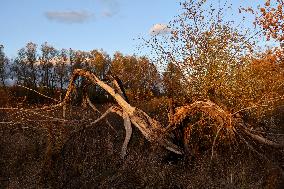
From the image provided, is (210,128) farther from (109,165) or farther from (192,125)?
(109,165)

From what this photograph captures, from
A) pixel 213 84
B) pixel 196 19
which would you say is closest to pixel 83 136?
pixel 213 84

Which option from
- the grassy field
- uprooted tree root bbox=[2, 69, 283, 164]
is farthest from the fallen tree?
the grassy field

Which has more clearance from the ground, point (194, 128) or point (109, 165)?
point (194, 128)

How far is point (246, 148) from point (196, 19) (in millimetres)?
6026

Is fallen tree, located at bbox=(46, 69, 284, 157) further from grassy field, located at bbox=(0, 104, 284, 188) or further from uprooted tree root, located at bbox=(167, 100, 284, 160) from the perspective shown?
grassy field, located at bbox=(0, 104, 284, 188)

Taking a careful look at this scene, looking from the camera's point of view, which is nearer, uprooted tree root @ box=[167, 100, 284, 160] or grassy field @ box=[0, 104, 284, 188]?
grassy field @ box=[0, 104, 284, 188]

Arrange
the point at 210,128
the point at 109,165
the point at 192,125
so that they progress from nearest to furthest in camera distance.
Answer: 1. the point at 109,165
2. the point at 192,125
3. the point at 210,128

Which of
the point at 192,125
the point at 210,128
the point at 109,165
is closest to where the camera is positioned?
the point at 109,165

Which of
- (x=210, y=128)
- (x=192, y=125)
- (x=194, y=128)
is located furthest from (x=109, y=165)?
(x=210, y=128)

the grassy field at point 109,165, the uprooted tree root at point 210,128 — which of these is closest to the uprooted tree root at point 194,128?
the uprooted tree root at point 210,128

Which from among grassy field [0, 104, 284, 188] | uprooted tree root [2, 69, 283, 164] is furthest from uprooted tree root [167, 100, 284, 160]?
grassy field [0, 104, 284, 188]

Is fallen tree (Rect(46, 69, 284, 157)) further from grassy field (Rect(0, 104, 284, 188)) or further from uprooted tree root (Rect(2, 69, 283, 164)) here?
grassy field (Rect(0, 104, 284, 188))

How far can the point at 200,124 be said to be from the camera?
38.8 feet

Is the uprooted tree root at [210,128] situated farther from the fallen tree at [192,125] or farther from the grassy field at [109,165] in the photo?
the grassy field at [109,165]
